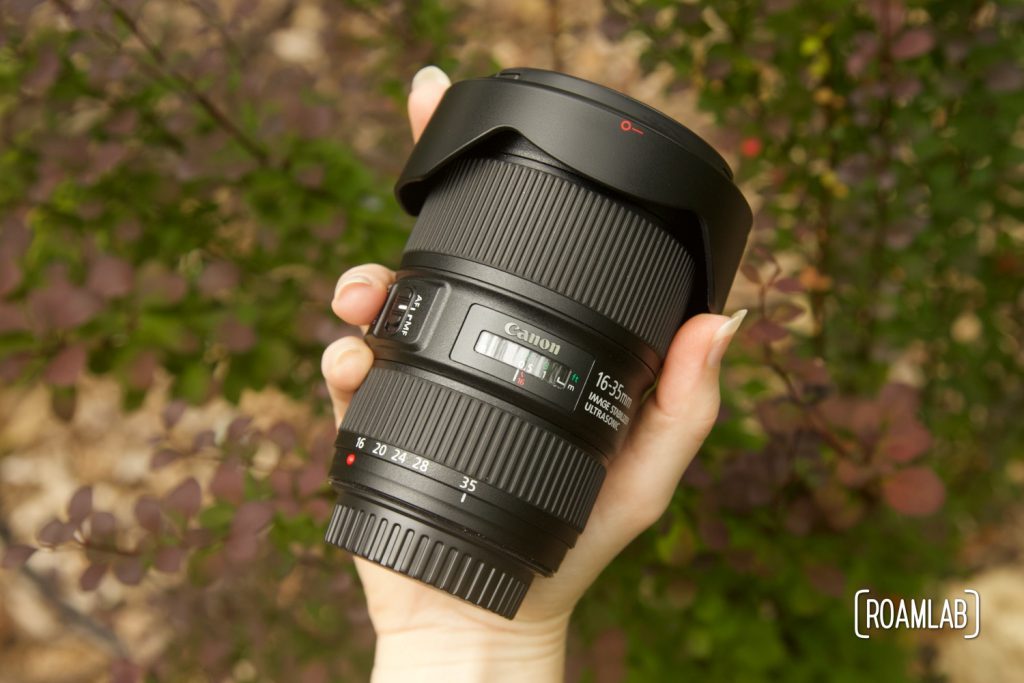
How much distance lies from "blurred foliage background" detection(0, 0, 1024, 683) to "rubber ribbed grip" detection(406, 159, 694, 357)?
0.58 ft

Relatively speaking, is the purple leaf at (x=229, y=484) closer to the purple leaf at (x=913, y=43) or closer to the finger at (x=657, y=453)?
the finger at (x=657, y=453)

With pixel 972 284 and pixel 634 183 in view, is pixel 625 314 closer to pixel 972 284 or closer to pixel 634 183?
pixel 634 183

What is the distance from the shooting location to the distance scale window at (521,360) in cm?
104

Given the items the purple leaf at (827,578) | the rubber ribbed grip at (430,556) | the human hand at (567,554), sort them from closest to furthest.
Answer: the rubber ribbed grip at (430,556)
the human hand at (567,554)
the purple leaf at (827,578)

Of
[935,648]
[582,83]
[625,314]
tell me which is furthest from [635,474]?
[935,648]

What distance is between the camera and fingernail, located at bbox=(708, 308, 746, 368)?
106 cm

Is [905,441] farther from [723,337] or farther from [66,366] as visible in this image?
[66,366]

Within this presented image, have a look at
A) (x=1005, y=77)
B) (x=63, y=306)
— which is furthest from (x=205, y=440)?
(x=1005, y=77)

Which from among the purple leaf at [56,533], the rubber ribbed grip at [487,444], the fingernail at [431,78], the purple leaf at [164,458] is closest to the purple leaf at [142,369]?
the purple leaf at [164,458]

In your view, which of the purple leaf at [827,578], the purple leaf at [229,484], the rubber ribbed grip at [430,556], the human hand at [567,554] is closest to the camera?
the rubber ribbed grip at [430,556]

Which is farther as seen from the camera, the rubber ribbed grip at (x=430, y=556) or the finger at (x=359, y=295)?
the finger at (x=359, y=295)

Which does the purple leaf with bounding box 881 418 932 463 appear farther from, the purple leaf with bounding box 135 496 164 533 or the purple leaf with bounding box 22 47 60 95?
the purple leaf with bounding box 22 47 60 95

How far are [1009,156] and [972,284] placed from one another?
1.89 feet

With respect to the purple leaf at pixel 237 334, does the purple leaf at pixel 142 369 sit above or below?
below
